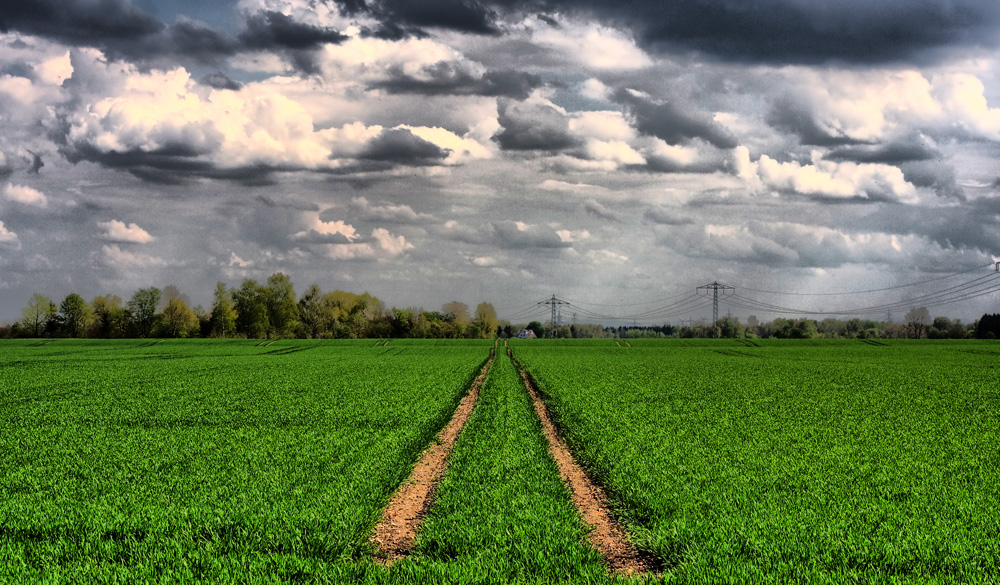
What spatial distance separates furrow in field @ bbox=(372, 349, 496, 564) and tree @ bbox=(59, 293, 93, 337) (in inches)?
6519

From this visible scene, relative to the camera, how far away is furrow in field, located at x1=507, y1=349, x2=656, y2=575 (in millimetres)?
9250

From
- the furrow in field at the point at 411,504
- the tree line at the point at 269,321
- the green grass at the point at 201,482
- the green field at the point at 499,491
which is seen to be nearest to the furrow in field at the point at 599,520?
the green field at the point at 499,491

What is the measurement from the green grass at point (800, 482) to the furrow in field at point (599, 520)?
1.00 ft

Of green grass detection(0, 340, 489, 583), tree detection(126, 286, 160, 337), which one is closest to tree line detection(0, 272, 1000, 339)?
tree detection(126, 286, 160, 337)

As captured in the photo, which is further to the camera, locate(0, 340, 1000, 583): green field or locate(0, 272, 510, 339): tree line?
locate(0, 272, 510, 339): tree line

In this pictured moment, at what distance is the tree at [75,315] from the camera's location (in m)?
146

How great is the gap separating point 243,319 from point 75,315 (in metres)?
Answer: 39.9

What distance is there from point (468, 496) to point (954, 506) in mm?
9648

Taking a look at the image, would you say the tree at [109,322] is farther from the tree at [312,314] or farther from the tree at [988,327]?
the tree at [988,327]

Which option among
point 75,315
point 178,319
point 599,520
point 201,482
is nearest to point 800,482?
point 599,520

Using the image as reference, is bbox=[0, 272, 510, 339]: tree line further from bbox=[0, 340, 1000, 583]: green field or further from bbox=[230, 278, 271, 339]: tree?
bbox=[0, 340, 1000, 583]: green field

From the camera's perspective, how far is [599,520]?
11125mm

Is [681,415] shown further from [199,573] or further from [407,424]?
[199,573]

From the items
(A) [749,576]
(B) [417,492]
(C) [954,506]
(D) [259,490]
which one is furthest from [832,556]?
(D) [259,490]
